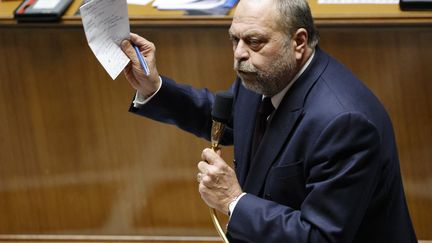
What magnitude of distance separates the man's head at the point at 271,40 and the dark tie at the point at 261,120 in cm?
7

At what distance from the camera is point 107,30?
1268mm

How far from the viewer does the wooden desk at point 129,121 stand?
1786 mm

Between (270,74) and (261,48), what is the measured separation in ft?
0.13

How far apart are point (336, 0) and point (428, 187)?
18.3 inches

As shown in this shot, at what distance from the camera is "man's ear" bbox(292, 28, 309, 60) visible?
3.76 ft

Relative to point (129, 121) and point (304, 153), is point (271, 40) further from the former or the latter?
point (129, 121)

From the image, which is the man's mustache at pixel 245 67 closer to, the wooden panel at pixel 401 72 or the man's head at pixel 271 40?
the man's head at pixel 271 40

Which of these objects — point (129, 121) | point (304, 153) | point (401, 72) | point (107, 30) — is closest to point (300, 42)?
point (304, 153)

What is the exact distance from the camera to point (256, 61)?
1165 millimetres

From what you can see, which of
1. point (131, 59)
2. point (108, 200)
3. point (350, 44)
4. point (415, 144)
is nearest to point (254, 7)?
point (131, 59)

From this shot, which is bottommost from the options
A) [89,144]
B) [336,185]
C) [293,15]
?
[89,144]

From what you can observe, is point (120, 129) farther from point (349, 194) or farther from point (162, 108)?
point (349, 194)

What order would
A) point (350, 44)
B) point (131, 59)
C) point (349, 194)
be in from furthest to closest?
point (350, 44) → point (131, 59) → point (349, 194)

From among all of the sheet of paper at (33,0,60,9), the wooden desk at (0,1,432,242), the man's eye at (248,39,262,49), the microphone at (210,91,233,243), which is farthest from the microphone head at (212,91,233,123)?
the sheet of paper at (33,0,60,9)
